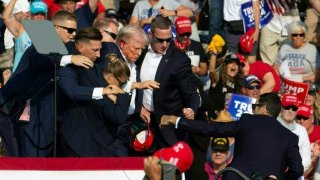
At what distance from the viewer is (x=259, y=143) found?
11.1 meters

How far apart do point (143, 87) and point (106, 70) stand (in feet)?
1.32

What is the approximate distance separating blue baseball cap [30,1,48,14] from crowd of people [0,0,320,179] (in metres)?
0.02

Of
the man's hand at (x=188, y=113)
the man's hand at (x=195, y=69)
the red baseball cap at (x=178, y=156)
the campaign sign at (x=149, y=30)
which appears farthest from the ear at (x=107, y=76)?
the man's hand at (x=195, y=69)

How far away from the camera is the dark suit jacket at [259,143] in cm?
1112

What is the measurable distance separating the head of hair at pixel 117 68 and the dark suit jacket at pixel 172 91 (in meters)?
0.95

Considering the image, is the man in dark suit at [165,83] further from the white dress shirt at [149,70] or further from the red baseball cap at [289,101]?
the red baseball cap at [289,101]

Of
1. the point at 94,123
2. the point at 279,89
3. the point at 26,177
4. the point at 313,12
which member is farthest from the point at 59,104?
the point at 313,12

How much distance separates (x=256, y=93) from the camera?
15.2 meters

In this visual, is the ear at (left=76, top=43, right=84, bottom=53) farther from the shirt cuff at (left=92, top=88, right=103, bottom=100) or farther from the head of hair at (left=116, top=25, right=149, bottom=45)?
the head of hair at (left=116, top=25, right=149, bottom=45)

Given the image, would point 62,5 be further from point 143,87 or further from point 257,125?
point 257,125

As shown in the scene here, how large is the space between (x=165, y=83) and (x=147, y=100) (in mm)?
312

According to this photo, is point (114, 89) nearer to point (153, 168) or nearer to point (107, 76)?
point (107, 76)

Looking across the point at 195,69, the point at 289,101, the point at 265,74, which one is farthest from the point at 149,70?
the point at 265,74

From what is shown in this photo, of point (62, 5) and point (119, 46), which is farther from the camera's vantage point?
point (62, 5)
